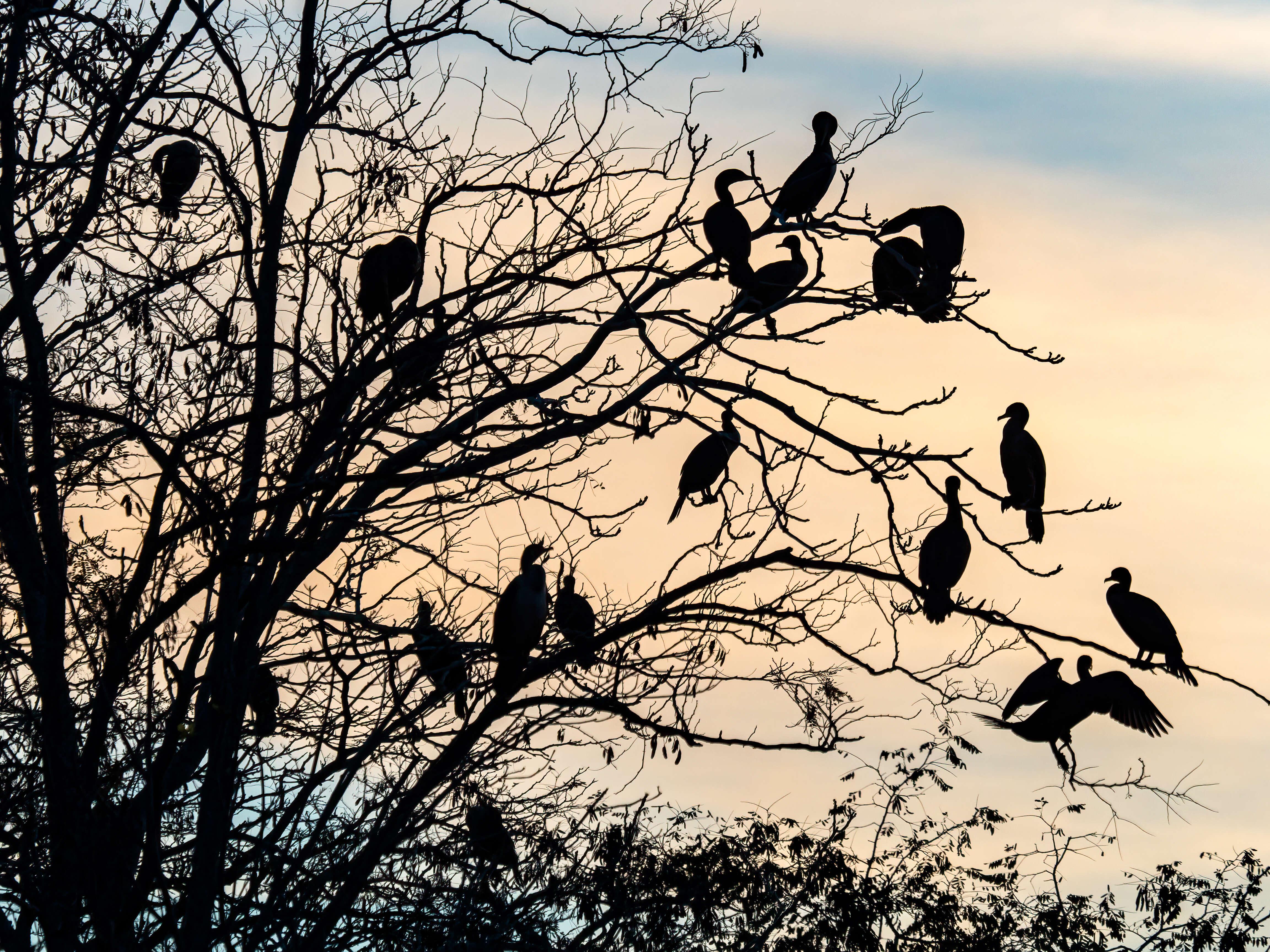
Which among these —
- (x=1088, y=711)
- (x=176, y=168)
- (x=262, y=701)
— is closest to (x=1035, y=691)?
(x=1088, y=711)

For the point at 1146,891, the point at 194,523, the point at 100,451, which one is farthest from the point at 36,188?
the point at 1146,891

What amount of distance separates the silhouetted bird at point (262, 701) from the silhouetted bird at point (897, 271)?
3167 millimetres

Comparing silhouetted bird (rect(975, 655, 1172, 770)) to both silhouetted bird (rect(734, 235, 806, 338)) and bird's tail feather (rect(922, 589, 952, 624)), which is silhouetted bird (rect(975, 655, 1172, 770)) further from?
silhouetted bird (rect(734, 235, 806, 338))

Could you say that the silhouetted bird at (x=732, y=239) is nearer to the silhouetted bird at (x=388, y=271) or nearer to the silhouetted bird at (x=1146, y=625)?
the silhouetted bird at (x=388, y=271)

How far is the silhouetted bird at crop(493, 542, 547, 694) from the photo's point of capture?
6.49 meters

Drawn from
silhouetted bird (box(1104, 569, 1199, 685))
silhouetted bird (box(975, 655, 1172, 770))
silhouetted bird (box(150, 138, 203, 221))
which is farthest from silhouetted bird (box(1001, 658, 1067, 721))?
silhouetted bird (box(150, 138, 203, 221))

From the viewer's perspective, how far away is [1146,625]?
339 inches

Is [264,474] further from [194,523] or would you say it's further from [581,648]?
[581,648]

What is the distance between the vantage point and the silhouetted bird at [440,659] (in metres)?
5.72

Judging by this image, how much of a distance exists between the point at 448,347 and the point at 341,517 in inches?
52.3

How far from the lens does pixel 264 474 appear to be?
5527mm

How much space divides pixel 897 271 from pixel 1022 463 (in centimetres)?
185

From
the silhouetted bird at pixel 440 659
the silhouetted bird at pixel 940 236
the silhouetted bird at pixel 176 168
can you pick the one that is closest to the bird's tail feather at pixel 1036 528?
the silhouetted bird at pixel 940 236

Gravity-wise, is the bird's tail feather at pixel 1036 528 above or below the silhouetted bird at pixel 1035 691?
above
